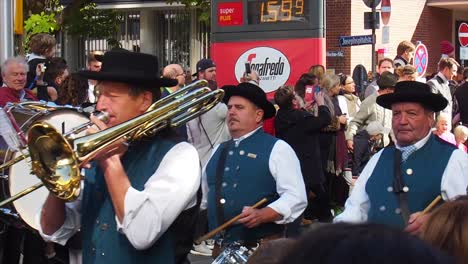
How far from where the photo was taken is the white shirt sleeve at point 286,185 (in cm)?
546

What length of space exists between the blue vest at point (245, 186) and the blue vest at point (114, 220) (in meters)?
1.71

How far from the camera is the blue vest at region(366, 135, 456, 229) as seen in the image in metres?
4.79

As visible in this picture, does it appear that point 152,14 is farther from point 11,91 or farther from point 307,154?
point 11,91

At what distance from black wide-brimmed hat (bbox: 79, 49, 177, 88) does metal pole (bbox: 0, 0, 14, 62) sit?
454 centimetres

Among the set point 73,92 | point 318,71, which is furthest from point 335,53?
point 73,92

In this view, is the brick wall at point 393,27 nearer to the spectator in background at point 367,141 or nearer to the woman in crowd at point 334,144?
the woman in crowd at point 334,144

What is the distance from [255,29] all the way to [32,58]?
4.29m

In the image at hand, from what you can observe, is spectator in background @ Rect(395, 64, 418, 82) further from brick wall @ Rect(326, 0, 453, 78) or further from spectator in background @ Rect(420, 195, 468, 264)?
brick wall @ Rect(326, 0, 453, 78)

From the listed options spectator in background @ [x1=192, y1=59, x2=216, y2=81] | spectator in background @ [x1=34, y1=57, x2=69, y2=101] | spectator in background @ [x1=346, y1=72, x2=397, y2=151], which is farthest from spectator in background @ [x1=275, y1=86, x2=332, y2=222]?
spectator in background @ [x1=34, y1=57, x2=69, y2=101]

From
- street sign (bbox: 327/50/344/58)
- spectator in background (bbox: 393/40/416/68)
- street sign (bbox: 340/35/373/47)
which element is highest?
street sign (bbox: 340/35/373/47)

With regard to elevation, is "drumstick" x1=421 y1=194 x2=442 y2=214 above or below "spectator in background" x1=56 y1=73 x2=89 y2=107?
below

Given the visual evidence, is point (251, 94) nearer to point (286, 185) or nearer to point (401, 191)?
point (286, 185)

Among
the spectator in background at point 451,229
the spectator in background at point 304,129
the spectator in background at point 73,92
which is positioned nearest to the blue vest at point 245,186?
the spectator in background at point 73,92

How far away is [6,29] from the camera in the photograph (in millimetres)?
8367
